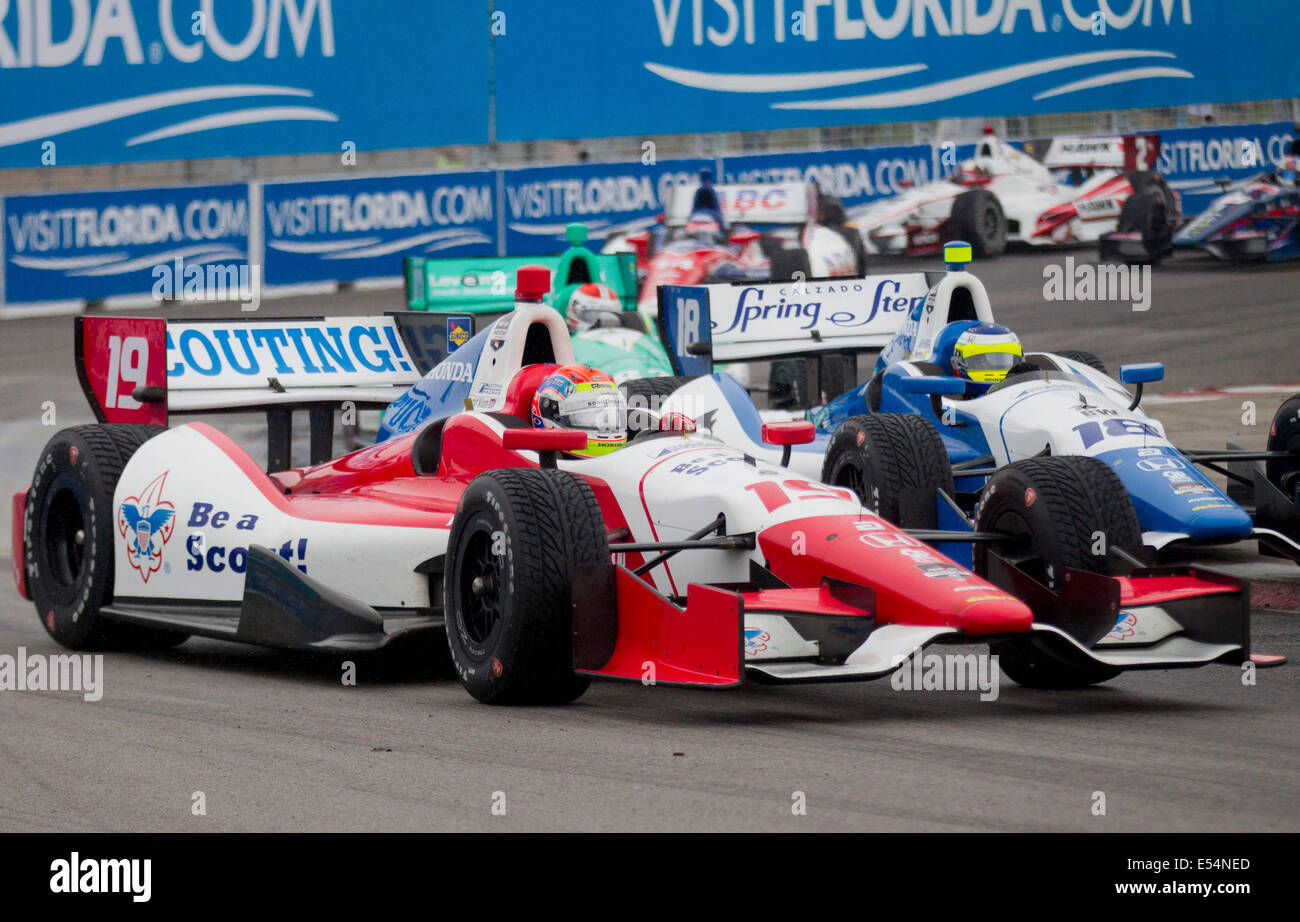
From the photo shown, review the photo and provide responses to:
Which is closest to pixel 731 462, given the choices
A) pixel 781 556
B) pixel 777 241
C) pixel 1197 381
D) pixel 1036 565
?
pixel 781 556

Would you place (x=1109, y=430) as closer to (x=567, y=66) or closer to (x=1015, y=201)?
(x=567, y=66)

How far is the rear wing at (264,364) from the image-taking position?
32.7ft

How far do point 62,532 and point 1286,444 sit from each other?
259 inches

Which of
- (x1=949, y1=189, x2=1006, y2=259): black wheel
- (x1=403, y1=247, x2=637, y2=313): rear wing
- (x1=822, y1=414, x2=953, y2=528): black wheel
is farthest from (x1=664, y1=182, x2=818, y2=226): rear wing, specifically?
(x1=822, y1=414, x2=953, y2=528): black wheel

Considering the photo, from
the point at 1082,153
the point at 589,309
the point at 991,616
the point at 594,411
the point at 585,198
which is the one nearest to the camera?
the point at 991,616

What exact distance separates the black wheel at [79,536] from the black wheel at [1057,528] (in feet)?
12.6

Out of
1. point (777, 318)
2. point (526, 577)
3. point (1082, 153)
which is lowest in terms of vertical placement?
point (526, 577)

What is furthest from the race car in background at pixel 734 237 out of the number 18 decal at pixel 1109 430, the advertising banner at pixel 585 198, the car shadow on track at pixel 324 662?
the car shadow on track at pixel 324 662

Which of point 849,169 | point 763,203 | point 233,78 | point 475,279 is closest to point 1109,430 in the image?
point 475,279

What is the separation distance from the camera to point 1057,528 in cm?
732

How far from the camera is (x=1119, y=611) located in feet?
22.9

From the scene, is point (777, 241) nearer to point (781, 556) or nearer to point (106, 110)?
point (106, 110)

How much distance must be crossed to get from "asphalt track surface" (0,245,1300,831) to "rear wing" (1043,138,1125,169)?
63.9 feet

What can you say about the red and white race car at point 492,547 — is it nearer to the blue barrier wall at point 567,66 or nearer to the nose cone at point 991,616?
the nose cone at point 991,616
